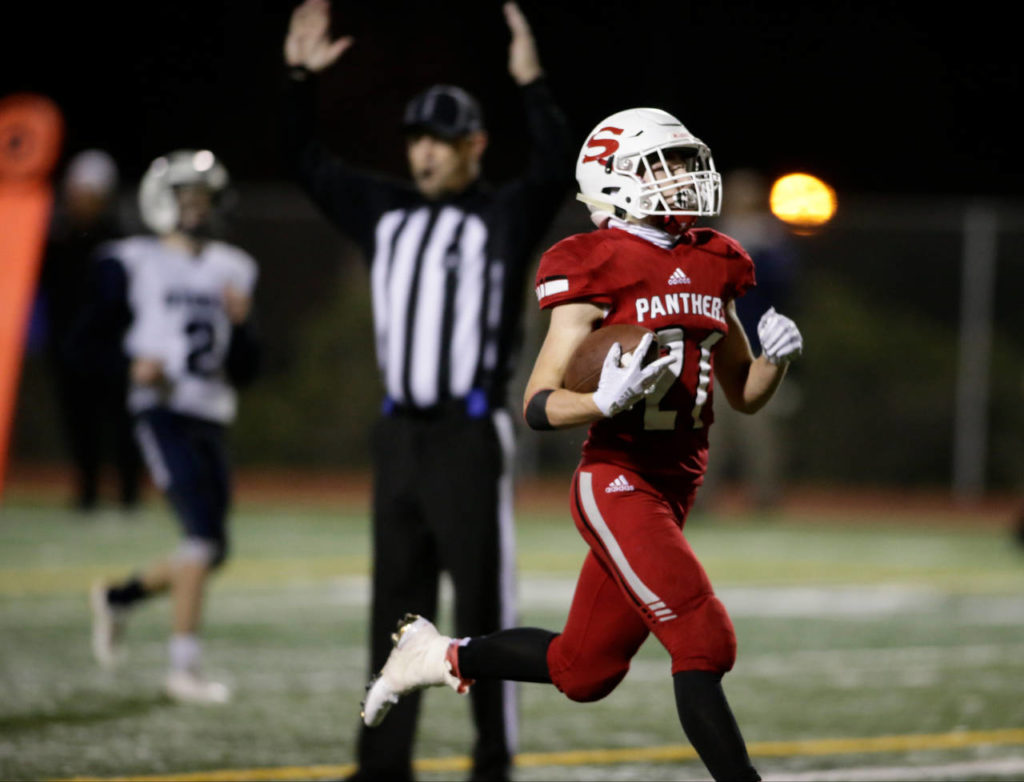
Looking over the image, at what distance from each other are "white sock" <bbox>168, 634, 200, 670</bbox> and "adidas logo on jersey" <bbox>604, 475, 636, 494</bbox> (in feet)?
9.15

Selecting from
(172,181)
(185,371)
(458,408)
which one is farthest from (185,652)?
(458,408)

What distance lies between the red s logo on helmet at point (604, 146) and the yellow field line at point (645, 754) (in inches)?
78.7

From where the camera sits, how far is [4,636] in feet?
24.1

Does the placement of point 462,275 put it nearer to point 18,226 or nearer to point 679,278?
point 679,278

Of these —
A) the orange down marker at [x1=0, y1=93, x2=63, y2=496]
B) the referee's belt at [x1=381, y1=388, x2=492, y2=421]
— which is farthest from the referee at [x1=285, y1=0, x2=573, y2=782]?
Result: the orange down marker at [x1=0, y1=93, x2=63, y2=496]

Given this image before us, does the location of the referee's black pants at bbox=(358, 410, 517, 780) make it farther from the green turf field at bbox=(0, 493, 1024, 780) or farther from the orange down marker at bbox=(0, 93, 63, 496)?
the orange down marker at bbox=(0, 93, 63, 496)

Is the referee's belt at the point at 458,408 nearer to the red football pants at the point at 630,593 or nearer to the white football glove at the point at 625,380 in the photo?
the red football pants at the point at 630,593

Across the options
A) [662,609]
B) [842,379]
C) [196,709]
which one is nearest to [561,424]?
[662,609]

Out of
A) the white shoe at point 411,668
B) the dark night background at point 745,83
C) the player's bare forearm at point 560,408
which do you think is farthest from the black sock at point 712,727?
the dark night background at point 745,83

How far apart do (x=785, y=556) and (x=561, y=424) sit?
23.9 feet

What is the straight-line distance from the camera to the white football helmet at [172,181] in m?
6.37

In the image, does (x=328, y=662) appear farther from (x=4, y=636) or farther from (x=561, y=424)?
(x=561, y=424)

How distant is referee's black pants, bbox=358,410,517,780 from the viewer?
4730mm

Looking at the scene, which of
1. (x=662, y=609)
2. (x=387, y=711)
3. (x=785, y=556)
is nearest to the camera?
(x=662, y=609)
